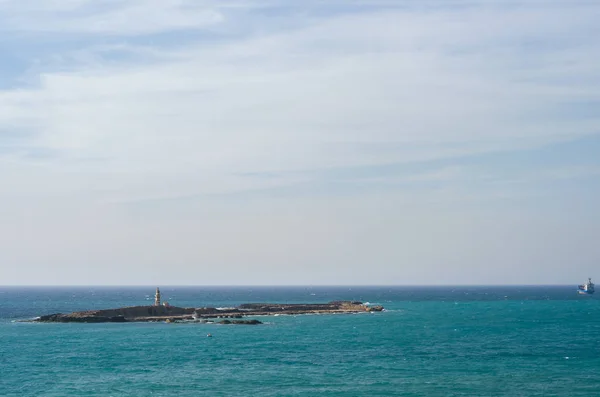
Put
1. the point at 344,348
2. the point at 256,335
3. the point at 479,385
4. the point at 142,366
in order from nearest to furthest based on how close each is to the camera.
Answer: the point at 479,385
the point at 142,366
the point at 344,348
the point at 256,335

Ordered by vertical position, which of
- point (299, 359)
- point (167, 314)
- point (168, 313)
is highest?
point (168, 313)

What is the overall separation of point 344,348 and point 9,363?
3794 centimetres

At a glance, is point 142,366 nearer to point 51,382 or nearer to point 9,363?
point 51,382

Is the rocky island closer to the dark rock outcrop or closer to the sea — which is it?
the dark rock outcrop

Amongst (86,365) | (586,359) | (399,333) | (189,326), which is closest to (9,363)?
(86,365)

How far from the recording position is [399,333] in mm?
107062

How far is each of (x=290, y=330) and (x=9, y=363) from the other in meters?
45.1

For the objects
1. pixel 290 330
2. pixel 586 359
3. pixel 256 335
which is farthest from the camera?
pixel 290 330

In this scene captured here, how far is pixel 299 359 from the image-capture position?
76250 millimetres

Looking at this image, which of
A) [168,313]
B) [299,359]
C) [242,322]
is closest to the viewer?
[299,359]

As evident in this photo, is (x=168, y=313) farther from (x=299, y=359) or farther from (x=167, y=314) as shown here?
(x=299, y=359)

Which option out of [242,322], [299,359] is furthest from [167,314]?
[299,359]

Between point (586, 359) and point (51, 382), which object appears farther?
point (586, 359)

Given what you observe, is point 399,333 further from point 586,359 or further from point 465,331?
point 586,359
